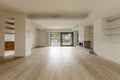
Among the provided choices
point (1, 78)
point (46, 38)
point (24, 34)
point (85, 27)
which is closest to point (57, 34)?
point (46, 38)

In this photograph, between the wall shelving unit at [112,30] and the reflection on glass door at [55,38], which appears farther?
the reflection on glass door at [55,38]

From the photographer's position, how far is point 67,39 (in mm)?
15352

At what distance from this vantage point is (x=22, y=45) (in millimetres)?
6254

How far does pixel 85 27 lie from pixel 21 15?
5.90 metres

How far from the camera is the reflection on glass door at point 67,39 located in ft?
50.3

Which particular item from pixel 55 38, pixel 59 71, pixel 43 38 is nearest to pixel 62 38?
pixel 55 38

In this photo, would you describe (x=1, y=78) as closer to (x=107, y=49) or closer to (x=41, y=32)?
(x=107, y=49)

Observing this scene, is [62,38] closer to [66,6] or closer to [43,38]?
[43,38]

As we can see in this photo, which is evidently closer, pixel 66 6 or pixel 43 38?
pixel 66 6

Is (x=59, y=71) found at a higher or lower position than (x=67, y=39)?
lower

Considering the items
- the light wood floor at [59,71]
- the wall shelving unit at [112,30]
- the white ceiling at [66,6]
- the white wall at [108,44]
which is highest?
the white ceiling at [66,6]

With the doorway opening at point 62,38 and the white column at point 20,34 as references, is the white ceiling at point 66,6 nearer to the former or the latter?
the white column at point 20,34

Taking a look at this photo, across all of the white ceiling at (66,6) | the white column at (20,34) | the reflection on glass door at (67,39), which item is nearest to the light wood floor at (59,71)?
the white column at (20,34)

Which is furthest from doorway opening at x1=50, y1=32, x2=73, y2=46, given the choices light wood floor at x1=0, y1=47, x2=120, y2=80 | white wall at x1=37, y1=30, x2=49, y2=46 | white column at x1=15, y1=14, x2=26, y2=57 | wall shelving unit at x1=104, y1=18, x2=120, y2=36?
light wood floor at x1=0, y1=47, x2=120, y2=80
